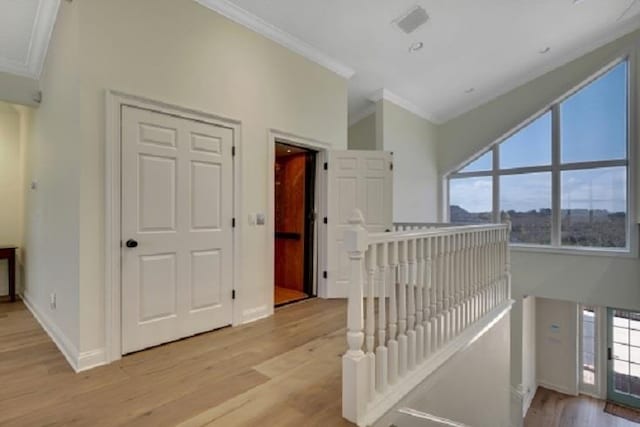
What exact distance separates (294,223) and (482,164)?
3863 mm

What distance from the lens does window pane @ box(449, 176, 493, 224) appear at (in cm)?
616

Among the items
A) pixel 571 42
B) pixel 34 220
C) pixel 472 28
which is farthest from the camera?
pixel 571 42

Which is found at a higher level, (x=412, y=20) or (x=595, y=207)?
(x=412, y=20)

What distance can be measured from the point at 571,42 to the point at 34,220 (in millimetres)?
7357

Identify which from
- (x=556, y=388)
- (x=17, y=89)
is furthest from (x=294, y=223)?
(x=556, y=388)

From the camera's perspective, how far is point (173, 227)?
271cm

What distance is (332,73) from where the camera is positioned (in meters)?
4.19

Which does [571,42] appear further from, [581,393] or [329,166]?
[581,393]


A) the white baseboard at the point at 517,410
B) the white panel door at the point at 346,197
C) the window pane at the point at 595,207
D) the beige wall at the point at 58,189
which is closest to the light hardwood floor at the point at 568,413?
the white baseboard at the point at 517,410

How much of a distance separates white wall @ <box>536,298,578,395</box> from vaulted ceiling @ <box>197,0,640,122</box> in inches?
182

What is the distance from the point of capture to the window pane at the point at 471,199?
6164mm

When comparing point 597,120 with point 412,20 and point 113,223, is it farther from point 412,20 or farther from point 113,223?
point 113,223

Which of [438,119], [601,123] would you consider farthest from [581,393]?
[438,119]

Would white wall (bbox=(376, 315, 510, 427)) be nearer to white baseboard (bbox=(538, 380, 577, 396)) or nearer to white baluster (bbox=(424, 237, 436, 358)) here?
white baluster (bbox=(424, 237, 436, 358))
